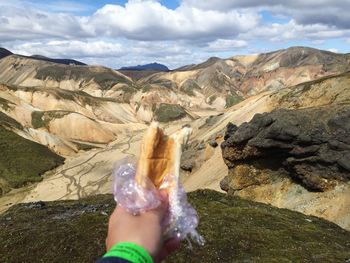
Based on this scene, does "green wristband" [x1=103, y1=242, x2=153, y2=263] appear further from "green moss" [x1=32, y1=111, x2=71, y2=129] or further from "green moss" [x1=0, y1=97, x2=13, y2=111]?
"green moss" [x1=32, y1=111, x2=71, y2=129]

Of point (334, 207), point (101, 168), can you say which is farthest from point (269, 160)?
point (101, 168)

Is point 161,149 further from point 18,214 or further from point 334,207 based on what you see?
point 334,207

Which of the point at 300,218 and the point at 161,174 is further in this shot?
the point at 300,218

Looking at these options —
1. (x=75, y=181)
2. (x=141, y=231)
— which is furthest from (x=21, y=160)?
(x=141, y=231)

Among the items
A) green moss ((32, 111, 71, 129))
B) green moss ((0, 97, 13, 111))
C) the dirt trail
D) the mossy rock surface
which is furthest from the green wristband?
green moss ((32, 111, 71, 129))

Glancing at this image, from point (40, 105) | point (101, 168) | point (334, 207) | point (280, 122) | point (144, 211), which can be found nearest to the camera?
point (144, 211)

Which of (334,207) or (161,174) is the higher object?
(161,174)
